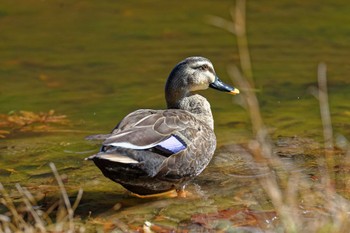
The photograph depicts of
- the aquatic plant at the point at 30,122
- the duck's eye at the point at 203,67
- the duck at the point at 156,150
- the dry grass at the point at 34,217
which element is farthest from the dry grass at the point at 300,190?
the aquatic plant at the point at 30,122

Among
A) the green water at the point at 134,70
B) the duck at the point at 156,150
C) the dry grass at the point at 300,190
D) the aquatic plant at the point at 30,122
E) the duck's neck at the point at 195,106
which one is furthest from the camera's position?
the aquatic plant at the point at 30,122

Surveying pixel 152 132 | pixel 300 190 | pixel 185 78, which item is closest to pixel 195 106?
pixel 185 78

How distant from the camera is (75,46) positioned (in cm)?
1177

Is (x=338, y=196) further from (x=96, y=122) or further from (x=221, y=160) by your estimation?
(x=96, y=122)

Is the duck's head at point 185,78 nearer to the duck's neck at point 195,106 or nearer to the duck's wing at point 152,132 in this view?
the duck's neck at point 195,106

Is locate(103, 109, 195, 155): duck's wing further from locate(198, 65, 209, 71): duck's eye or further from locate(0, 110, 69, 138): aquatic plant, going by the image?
locate(0, 110, 69, 138): aquatic plant

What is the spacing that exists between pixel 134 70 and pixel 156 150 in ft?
14.5

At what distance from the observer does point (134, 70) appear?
10766 mm

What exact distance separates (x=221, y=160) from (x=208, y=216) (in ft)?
4.99

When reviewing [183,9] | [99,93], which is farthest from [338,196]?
[183,9]

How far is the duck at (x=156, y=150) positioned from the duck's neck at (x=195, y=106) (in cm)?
1

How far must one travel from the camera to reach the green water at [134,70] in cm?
760

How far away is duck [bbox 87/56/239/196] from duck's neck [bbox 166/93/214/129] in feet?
0.05

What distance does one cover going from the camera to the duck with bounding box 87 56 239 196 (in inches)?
245
